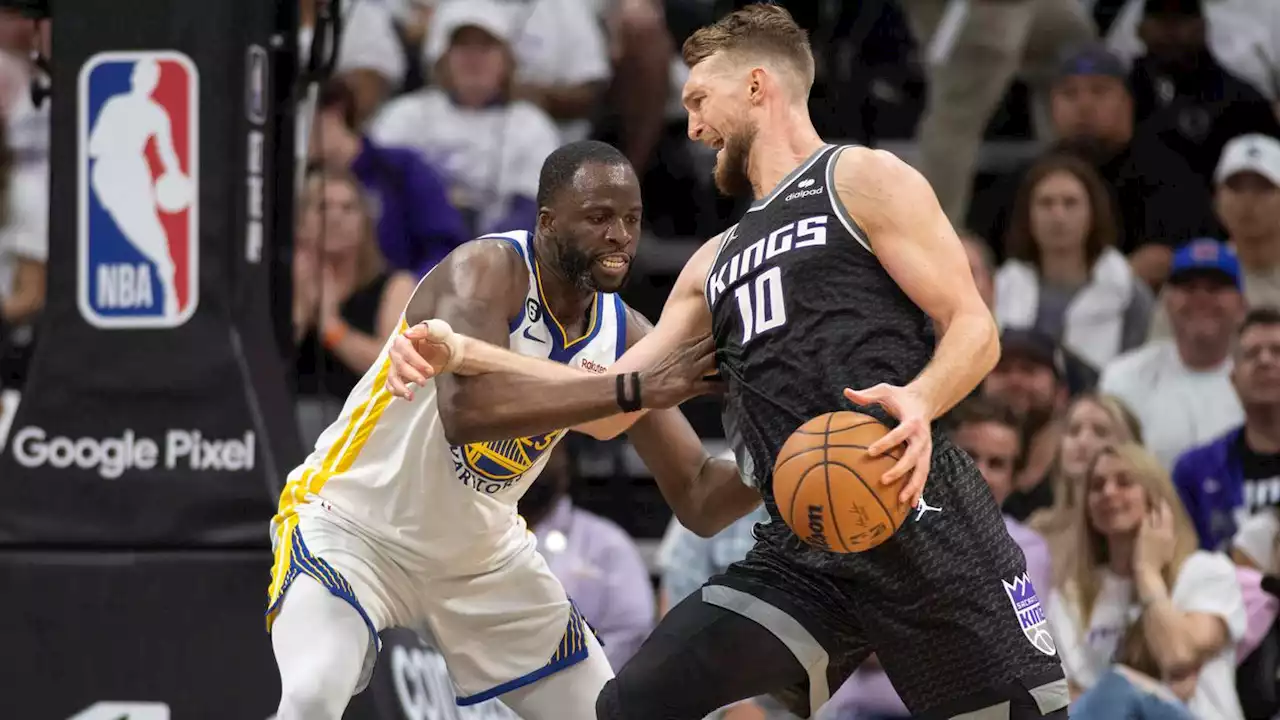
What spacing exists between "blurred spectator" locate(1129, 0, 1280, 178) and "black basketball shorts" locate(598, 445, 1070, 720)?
16.2 feet

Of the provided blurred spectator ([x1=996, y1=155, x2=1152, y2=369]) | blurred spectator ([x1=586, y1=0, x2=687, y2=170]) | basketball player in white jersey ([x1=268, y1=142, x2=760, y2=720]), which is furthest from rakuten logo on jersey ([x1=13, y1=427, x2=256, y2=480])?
blurred spectator ([x1=996, y1=155, x2=1152, y2=369])

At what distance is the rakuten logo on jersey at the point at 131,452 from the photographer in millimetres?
5469

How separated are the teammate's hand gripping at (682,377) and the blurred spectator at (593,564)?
111 inches

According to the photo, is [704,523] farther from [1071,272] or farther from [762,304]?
[1071,272]

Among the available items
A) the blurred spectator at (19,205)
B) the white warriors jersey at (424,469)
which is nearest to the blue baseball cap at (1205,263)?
the white warriors jersey at (424,469)

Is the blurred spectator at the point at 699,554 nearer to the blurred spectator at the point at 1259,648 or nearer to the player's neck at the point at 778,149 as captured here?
the blurred spectator at the point at 1259,648

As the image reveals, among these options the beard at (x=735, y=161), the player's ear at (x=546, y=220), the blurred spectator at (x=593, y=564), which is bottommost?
the blurred spectator at (x=593, y=564)

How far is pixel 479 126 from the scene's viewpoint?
330 inches

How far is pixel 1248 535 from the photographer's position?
276 inches

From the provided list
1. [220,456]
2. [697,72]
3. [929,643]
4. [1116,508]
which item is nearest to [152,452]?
[220,456]

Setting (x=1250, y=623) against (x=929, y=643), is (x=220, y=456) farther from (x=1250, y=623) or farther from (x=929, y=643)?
(x=1250, y=623)

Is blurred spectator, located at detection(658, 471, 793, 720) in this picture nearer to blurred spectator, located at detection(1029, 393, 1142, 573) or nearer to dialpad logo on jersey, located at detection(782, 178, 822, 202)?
blurred spectator, located at detection(1029, 393, 1142, 573)

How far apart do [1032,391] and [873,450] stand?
13.3 feet

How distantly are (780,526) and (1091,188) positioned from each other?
4.20m
